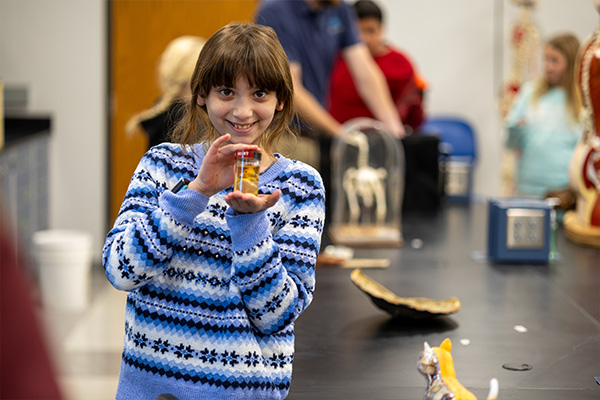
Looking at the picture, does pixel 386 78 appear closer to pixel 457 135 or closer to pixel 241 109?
pixel 457 135

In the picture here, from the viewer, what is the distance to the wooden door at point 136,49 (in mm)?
6039

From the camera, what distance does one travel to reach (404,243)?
119 inches

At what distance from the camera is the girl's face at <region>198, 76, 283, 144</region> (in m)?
1.28

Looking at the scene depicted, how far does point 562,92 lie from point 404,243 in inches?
61.1

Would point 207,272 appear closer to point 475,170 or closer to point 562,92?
point 562,92

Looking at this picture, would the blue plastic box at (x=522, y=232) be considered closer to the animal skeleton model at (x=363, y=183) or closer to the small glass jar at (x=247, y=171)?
the animal skeleton model at (x=363, y=183)

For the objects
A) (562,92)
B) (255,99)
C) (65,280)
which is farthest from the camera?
(65,280)

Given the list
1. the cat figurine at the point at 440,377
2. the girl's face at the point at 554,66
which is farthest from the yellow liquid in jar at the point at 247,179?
the girl's face at the point at 554,66

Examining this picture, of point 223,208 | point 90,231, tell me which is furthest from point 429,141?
point 90,231

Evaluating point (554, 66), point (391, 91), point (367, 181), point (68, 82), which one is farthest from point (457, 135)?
point (367, 181)

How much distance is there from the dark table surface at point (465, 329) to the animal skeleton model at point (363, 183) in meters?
Result: 0.24

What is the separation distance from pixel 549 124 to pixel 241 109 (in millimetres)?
3114

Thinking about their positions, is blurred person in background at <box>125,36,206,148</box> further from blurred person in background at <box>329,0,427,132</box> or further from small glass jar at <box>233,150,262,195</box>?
small glass jar at <box>233,150,262,195</box>

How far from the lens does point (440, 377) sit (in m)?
1.33
